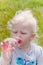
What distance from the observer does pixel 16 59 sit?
6.22 ft

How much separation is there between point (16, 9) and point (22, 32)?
1.14 m

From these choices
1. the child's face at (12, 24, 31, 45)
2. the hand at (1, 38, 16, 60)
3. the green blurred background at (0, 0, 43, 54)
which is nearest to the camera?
the hand at (1, 38, 16, 60)

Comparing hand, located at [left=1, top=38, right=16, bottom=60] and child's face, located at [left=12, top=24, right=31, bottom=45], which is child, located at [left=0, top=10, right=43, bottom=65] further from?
hand, located at [left=1, top=38, right=16, bottom=60]

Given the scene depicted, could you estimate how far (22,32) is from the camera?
183 centimetres

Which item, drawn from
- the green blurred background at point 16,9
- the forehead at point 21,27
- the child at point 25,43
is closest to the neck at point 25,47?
the child at point 25,43

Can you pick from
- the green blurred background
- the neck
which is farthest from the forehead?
the green blurred background

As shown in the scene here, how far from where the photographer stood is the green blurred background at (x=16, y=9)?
283cm

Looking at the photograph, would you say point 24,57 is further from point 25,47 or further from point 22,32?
point 22,32

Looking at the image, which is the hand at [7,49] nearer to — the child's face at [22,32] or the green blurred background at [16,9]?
the child's face at [22,32]

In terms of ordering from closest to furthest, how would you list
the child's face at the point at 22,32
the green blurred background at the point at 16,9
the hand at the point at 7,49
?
the hand at the point at 7,49 → the child's face at the point at 22,32 → the green blurred background at the point at 16,9

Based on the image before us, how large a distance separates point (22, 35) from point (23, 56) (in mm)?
177

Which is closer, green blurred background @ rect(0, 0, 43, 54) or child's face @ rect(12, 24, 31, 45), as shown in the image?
child's face @ rect(12, 24, 31, 45)

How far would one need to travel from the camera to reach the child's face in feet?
5.94

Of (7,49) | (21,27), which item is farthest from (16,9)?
(7,49)
